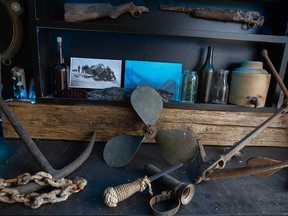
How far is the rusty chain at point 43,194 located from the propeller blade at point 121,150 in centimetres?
18

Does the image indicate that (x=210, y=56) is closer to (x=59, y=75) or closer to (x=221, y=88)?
(x=221, y=88)

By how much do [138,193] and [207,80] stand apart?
2.41 ft

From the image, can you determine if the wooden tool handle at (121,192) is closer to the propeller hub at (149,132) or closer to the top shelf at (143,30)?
the propeller hub at (149,132)

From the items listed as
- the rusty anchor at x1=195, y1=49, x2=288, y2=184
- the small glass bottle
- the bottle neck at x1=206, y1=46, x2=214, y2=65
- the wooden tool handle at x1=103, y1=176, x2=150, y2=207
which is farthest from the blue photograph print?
the wooden tool handle at x1=103, y1=176, x2=150, y2=207

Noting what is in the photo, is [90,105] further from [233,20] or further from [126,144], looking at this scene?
[233,20]

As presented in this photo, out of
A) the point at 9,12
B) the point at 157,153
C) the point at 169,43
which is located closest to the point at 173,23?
the point at 169,43

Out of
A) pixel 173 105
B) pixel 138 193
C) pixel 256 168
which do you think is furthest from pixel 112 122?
pixel 256 168

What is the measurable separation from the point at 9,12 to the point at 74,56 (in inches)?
15.0

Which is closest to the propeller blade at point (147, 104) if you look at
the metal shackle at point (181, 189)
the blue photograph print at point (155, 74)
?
the blue photograph print at point (155, 74)

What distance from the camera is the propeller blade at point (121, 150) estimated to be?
92 cm

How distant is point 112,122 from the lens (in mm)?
1104

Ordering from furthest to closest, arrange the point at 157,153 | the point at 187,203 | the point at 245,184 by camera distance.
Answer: the point at 157,153
the point at 245,184
the point at 187,203

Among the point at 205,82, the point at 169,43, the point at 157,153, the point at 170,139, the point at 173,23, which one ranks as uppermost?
the point at 173,23

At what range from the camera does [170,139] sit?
3.11ft
